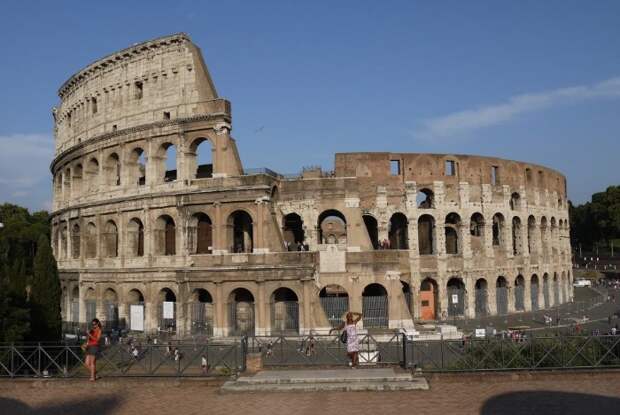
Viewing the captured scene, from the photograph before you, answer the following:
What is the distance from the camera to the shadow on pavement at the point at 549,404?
10195 millimetres

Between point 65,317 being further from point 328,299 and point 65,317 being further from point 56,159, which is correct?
point 328,299

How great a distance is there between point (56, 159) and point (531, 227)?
36.0 meters

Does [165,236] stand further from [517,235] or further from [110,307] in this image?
[517,235]

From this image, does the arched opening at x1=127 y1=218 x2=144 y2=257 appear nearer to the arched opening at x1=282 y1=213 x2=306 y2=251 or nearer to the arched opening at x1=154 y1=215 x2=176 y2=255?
the arched opening at x1=154 y1=215 x2=176 y2=255

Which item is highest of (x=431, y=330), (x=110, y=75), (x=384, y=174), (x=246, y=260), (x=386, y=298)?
(x=110, y=75)

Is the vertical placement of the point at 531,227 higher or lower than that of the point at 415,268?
higher

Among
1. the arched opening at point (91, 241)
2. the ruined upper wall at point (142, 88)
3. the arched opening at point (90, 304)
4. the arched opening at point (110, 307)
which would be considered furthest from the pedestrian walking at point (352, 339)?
the arched opening at point (91, 241)

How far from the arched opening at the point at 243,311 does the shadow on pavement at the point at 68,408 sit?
16441 mm

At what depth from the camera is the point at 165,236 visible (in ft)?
101

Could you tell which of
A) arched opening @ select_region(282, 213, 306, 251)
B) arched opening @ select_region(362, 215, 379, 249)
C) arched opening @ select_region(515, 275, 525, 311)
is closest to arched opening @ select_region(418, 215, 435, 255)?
arched opening @ select_region(362, 215, 379, 249)

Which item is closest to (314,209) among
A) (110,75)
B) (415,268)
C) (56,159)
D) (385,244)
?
(385,244)

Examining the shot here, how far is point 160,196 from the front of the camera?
97.0 feet

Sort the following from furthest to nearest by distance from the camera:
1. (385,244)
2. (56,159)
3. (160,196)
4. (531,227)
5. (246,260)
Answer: (531,227) < (56,159) < (385,244) < (160,196) < (246,260)

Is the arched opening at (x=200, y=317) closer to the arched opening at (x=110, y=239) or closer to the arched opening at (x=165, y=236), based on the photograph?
the arched opening at (x=165, y=236)
